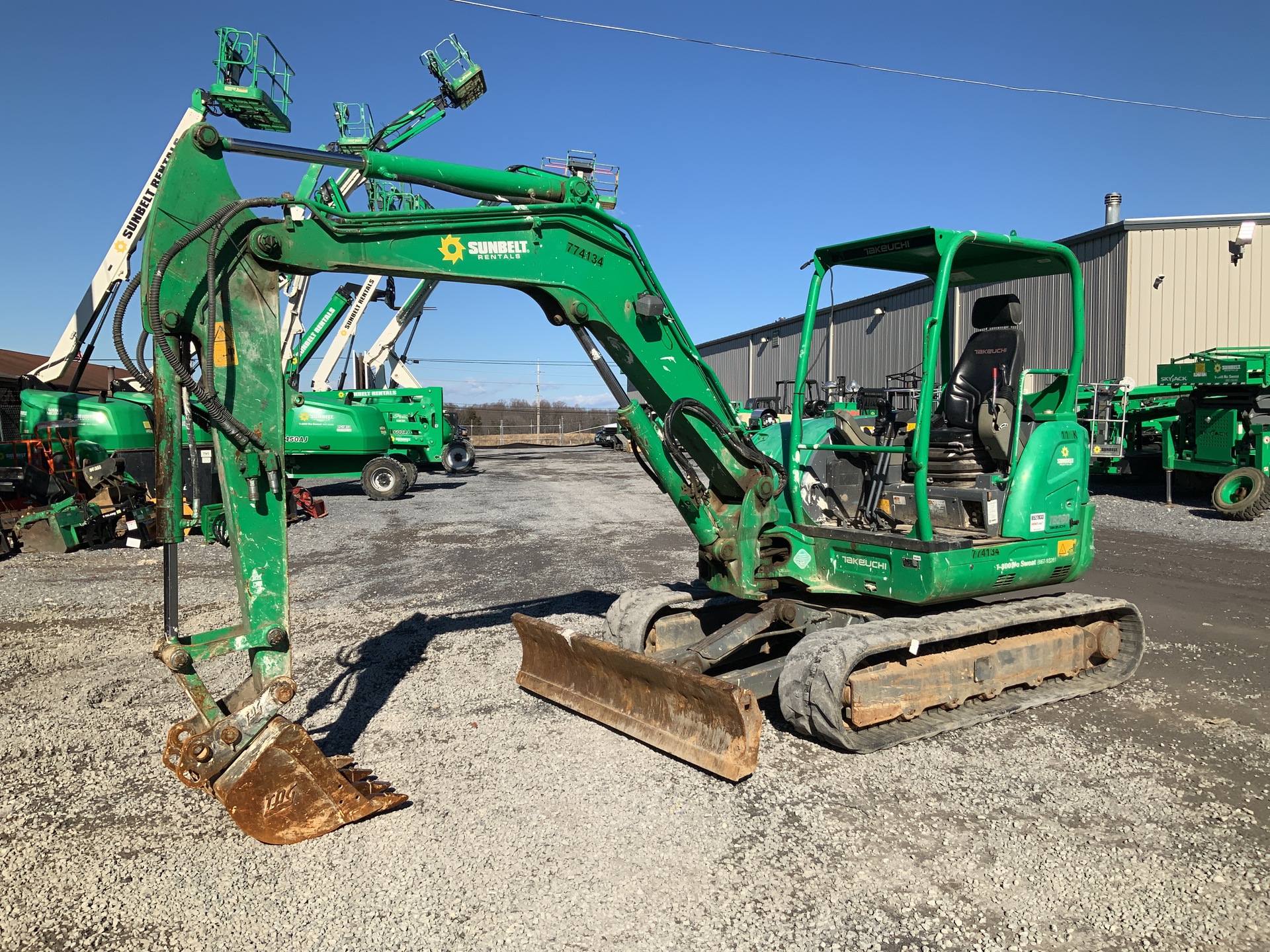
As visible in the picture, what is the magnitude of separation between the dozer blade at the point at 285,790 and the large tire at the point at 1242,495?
1489 cm

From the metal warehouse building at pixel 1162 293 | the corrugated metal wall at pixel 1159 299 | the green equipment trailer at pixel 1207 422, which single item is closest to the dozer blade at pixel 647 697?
the green equipment trailer at pixel 1207 422

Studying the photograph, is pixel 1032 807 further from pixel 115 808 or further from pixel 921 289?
pixel 921 289

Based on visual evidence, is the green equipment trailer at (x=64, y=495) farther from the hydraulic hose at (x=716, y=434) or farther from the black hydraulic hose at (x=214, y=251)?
the hydraulic hose at (x=716, y=434)

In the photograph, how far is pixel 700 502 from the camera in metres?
5.66

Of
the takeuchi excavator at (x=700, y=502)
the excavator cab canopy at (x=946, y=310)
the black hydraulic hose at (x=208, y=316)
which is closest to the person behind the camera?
the black hydraulic hose at (x=208, y=316)

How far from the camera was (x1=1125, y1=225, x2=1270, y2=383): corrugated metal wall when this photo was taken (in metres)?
21.0

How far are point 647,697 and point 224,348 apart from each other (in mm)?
2921

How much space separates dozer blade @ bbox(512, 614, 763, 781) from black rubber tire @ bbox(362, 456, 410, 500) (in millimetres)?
13295

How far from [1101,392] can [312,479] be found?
19.1 m

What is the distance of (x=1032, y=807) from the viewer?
4.32 meters

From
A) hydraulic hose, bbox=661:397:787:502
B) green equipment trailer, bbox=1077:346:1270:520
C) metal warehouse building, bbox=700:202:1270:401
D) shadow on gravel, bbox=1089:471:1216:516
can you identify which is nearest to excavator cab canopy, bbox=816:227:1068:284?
hydraulic hose, bbox=661:397:787:502

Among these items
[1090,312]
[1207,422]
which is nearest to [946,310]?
[1207,422]

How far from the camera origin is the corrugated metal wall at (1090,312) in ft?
69.9

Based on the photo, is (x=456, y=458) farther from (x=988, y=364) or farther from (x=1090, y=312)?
(x=988, y=364)
